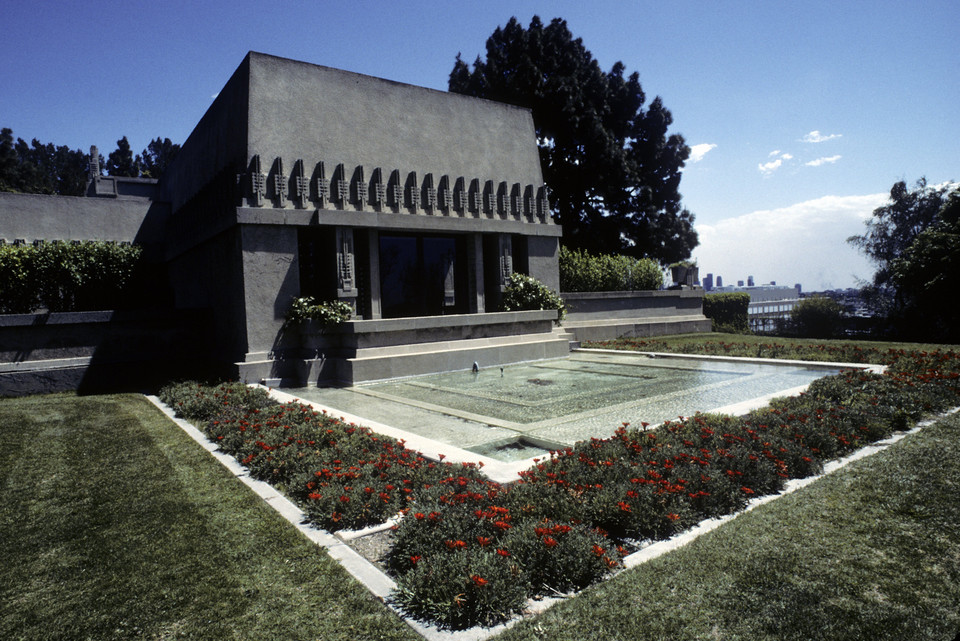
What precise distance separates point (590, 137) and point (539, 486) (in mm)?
29349

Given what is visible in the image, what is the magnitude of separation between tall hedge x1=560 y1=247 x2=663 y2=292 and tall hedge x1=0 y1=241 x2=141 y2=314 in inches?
570

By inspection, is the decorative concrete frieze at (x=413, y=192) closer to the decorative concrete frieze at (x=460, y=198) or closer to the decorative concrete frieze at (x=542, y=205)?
the decorative concrete frieze at (x=460, y=198)

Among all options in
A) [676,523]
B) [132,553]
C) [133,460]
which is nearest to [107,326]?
[133,460]

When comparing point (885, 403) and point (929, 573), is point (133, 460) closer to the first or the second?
point (929, 573)

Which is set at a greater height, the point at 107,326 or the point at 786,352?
the point at 107,326

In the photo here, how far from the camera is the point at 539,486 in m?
5.00

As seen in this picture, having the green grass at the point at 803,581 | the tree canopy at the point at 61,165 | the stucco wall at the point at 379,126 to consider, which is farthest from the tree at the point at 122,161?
the green grass at the point at 803,581

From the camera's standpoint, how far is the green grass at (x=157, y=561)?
3.43 meters

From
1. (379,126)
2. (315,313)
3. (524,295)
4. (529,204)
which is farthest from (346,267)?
(529,204)

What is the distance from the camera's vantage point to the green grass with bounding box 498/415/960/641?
125 inches

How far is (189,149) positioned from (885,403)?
69.4 ft

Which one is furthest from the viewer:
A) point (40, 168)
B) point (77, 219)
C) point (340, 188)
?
point (40, 168)

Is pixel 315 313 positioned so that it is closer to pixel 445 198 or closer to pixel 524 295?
pixel 445 198

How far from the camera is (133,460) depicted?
7.09 meters
